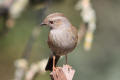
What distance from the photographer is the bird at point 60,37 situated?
477 centimetres

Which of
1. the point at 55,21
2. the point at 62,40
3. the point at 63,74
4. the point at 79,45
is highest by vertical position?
the point at 55,21

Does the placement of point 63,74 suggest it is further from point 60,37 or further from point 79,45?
point 79,45

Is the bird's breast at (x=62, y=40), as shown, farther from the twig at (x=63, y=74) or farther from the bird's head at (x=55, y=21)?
the twig at (x=63, y=74)

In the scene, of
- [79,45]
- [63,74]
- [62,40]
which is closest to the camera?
[63,74]

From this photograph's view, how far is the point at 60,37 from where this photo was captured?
189 inches

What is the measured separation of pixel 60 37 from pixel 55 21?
0.48 feet

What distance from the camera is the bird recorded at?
15.6 ft

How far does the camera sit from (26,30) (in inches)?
358

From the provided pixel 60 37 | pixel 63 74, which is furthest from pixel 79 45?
pixel 63 74

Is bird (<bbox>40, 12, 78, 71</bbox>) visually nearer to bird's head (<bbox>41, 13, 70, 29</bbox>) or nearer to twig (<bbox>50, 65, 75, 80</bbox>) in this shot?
bird's head (<bbox>41, 13, 70, 29</bbox>)

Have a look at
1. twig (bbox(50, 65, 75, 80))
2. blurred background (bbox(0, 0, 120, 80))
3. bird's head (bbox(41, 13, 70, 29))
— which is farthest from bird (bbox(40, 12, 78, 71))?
blurred background (bbox(0, 0, 120, 80))

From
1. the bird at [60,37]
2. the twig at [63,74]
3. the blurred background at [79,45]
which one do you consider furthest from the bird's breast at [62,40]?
the blurred background at [79,45]

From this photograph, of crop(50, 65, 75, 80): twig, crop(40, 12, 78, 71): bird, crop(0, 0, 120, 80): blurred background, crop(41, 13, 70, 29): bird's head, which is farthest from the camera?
crop(0, 0, 120, 80): blurred background

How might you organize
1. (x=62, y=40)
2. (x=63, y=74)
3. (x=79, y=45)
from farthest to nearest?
1. (x=79, y=45)
2. (x=62, y=40)
3. (x=63, y=74)
